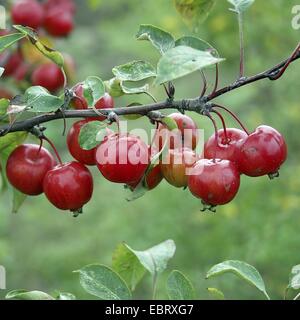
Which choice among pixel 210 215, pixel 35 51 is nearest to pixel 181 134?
pixel 35 51

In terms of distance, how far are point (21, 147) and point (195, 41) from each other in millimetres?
441

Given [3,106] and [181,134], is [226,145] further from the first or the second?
[3,106]

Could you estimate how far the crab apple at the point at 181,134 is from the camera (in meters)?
1.30

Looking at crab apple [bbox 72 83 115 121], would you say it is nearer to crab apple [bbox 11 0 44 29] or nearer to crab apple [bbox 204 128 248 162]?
crab apple [bbox 204 128 248 162]

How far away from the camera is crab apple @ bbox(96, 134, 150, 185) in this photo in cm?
123

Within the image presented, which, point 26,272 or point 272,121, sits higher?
point 272,121

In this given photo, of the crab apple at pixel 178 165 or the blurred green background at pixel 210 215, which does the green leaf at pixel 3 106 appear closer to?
the crab apple at pixel 178 165

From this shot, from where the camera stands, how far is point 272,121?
11.0ft

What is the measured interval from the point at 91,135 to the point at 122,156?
0.07 m

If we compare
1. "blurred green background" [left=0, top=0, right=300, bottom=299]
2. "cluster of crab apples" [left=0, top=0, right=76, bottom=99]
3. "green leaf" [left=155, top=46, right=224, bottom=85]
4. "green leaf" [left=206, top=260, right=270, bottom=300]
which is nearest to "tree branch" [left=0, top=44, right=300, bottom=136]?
"green leaf" [left=155, top=46, right=224, bottom=85]

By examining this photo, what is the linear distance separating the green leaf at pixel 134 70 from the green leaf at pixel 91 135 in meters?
0.09
